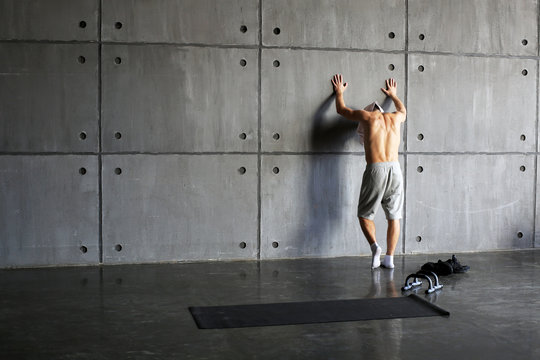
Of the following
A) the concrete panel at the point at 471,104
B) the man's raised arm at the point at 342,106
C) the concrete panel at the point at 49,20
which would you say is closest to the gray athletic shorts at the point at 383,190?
the man's raised arm at the point at 342,106

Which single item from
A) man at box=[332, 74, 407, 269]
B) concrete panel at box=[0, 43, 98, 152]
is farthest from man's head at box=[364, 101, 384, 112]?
concrete panel at box=[0, 43, 98, 152]

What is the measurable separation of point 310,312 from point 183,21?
3.67m

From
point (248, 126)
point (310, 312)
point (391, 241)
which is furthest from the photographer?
point (248, 126)

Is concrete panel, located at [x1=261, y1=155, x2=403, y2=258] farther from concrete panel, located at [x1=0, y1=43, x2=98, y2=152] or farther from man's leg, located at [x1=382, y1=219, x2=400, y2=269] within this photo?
concrete panel, located at [x1=0, y1=43, x2=98, y2=152]

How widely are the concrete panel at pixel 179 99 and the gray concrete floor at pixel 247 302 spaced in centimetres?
140

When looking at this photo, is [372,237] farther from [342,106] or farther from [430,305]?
[430,305]

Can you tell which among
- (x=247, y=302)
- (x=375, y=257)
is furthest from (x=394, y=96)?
(x=247, y=302)

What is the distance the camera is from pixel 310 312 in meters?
5.12

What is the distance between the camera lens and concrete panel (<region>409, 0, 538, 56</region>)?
25.3 feet

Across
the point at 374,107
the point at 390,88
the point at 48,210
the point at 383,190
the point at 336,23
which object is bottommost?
the point at 48,210

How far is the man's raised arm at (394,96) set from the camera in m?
7.29

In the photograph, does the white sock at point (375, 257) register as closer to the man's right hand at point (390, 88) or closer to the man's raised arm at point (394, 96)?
the man's raised arm at point (394, 96)

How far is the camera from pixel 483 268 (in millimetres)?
6977

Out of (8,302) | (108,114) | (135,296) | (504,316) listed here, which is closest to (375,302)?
(504,316)
